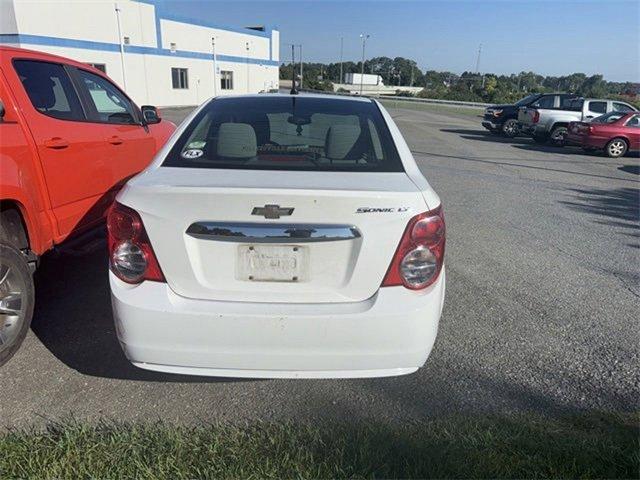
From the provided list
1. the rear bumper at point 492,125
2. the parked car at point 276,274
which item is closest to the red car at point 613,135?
the rear bumper at point 492,125

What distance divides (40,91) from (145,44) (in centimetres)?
3380

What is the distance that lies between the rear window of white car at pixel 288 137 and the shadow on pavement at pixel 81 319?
1.36 meters

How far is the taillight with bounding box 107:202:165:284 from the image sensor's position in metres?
Answer: 2.28

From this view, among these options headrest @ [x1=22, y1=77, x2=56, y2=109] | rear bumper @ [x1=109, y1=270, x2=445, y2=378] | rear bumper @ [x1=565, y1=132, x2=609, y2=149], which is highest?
headrest @ [x1=22, y1=77, x2=56, y2=109]

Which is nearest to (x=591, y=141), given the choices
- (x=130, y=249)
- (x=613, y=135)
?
(x=613, y=135)

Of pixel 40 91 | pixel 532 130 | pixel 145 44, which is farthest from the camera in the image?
pixel 145 44

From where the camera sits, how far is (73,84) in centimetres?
420

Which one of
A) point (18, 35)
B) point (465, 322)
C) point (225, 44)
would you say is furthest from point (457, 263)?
point (225, 44)

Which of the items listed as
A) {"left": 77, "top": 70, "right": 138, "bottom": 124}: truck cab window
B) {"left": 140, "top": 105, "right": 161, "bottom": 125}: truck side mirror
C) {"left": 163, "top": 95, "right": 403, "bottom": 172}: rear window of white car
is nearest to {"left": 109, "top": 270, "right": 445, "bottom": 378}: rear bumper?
{"left": 163, "top": 95, "right": 403, "bottom": 172}: rear window of white car

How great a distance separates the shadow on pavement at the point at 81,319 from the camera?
304 cm

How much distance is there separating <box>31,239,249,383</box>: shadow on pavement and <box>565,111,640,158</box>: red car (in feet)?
49.7

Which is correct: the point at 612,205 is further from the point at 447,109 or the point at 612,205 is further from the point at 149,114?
the point at 447,109

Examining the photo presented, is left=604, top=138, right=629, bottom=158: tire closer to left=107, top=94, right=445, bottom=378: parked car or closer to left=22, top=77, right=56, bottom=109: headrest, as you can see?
left=107, top=94, right=445, bottom=378: parked car

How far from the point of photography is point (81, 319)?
12.0 feet
